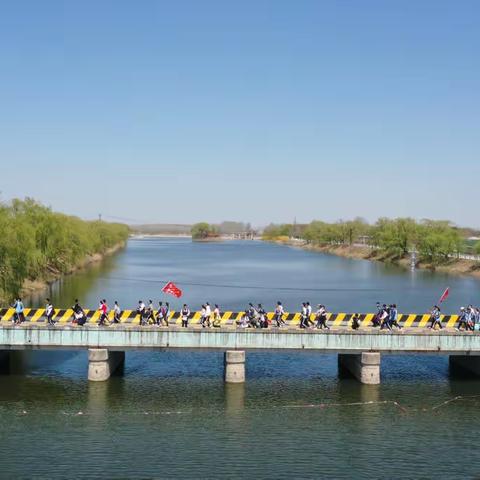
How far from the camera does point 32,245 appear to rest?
58.2m

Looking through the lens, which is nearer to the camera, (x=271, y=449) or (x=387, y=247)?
(x=271, y=449)

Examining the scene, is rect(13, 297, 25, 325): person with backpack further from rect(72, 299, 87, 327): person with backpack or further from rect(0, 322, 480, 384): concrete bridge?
rect(72, 299, 87, 327): person with backpack

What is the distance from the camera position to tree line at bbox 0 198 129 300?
5209 cm

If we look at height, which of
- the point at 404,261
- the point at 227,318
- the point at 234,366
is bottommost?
the point at 234,366

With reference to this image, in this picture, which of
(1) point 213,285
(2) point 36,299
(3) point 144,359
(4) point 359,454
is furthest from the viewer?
(1) point 213,285

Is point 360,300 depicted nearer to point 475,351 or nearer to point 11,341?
point 475,351

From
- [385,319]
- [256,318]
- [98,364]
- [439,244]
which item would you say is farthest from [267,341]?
[439,244]

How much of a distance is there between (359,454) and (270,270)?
323 ft

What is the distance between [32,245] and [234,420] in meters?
37.1

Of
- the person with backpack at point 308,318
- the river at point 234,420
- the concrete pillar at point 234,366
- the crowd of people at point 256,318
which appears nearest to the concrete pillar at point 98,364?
the river at point 234,420

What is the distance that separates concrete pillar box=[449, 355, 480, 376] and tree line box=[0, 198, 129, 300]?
35819 mm

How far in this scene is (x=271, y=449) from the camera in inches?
971

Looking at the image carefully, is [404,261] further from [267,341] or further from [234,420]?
[234,420]

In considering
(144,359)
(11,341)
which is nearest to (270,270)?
(144,359)
